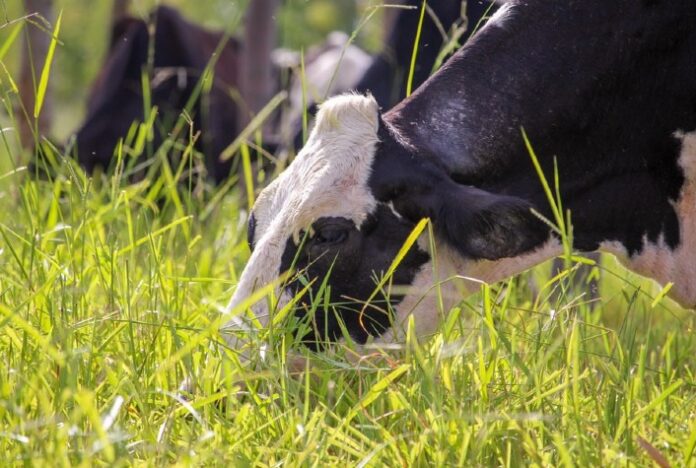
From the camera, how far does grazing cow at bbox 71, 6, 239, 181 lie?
7215 millimetres

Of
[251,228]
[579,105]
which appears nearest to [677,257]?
[579,105]

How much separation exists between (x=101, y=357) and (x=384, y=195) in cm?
84

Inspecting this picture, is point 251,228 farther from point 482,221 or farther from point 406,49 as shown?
point 406,49

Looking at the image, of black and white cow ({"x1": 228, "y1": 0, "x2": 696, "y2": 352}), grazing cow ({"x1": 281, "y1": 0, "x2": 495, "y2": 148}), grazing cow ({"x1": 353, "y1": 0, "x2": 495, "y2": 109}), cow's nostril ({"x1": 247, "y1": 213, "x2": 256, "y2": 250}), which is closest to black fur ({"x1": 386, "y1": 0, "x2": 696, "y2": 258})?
black and white cow ({"x1": 228, "y1": 0, "x2": 696, "y2": 352})

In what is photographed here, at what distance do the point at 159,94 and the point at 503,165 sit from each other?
16.0ft

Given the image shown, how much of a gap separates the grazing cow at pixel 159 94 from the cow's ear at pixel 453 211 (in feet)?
13.0

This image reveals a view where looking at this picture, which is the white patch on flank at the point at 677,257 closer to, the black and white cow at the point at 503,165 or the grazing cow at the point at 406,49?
the black and white cow at the point at 503,165

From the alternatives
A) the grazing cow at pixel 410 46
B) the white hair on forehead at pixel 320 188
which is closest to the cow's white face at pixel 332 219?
the white hair on forehead at pixel 320 188

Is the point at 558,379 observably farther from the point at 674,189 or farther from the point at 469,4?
the point at 469,4

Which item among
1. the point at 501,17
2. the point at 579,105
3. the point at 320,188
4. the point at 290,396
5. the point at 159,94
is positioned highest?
the point at 501,17

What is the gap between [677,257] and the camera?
A: 3279 mm

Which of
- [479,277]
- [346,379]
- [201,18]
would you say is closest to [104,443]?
[346,379]

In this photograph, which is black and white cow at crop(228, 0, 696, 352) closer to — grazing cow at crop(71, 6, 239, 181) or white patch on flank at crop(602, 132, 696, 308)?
white patch on flank at crop(602, 132, 696, 308)

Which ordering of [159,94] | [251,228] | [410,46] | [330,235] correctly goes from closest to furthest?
1. [330,235]
2. [251,228]
3. [410,46]
4. [159,94]
